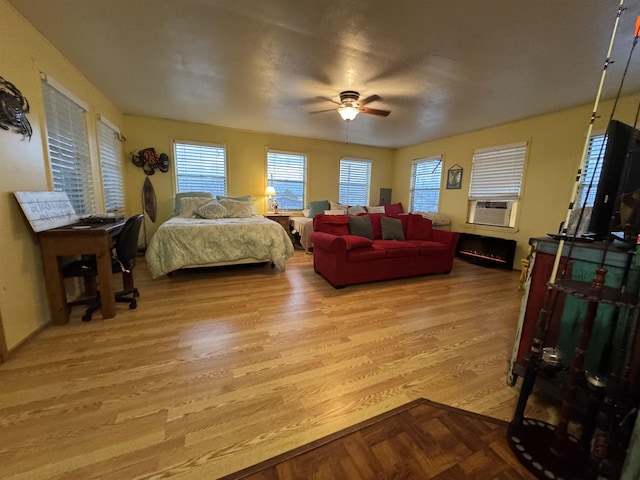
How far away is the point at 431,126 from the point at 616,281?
4.16 metres

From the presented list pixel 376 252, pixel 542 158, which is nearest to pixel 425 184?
pixel 542 158

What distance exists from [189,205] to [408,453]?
4.37 meters

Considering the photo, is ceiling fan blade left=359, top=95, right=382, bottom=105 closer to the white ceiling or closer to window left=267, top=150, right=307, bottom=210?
the white ceiling

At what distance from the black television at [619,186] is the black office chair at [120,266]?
3.37 m

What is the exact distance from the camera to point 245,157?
17.6 ft

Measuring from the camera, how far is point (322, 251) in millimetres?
3484

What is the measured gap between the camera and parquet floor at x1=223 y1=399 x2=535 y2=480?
3.57ft

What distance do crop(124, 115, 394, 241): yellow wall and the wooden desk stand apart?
293cm

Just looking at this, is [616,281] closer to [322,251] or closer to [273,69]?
[322,251]

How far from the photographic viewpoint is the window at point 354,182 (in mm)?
6383

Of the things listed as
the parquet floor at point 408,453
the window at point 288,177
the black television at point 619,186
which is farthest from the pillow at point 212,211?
the black television at point 619,186

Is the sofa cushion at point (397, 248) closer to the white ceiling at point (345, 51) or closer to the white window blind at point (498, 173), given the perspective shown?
the white ceiling at point (345, 51)

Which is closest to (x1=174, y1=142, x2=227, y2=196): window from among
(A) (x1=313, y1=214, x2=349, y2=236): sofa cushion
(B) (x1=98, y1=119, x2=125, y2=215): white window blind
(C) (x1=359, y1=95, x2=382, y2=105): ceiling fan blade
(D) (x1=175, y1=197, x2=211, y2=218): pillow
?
(D) (x1=175, y1=197, x2=211, y2=218): pillow

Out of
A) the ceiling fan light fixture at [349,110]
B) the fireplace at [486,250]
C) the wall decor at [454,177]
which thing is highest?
the ceiling fan light fixture at [349,110]
